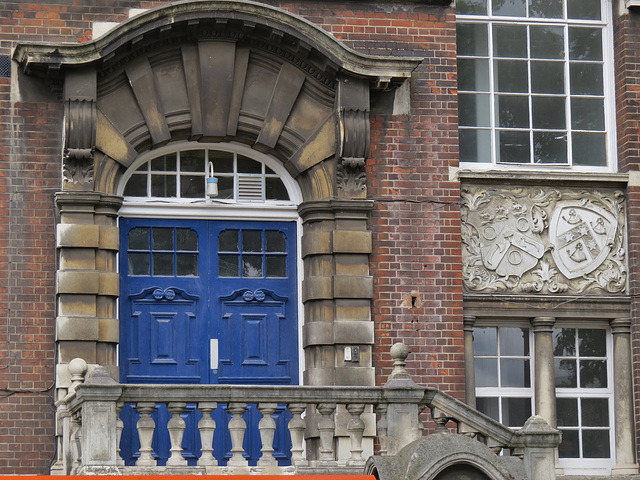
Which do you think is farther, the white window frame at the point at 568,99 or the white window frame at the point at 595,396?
the white window frame at the point at 568,99

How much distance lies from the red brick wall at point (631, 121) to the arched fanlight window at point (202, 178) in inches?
157

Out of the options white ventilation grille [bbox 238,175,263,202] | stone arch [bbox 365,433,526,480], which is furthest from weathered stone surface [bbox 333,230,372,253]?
stone arch [bbox 365,433,526,480]

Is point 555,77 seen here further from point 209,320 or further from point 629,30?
point 209,320

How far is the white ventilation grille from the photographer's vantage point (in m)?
14.8

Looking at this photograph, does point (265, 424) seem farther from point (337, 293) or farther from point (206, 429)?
point (337, 293)

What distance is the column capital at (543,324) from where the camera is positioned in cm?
1505

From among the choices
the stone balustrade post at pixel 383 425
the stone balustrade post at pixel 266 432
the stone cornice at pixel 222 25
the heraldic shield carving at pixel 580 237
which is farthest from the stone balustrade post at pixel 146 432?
the heraldic shield carving at pixel 580 237

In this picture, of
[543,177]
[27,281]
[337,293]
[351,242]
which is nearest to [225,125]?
[351,242]

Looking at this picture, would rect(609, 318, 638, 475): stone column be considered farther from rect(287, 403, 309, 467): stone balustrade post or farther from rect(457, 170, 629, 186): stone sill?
rect(287, 403, 309, 467): stone balustrade post

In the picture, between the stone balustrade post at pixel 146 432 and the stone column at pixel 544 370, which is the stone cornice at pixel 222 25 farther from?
the stone balustrade post at pixel 146 432

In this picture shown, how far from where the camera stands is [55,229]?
554 inches

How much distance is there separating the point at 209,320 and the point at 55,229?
1922 mm

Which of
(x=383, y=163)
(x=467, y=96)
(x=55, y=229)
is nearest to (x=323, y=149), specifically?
(x=383, y=163)

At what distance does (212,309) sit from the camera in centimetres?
1455
